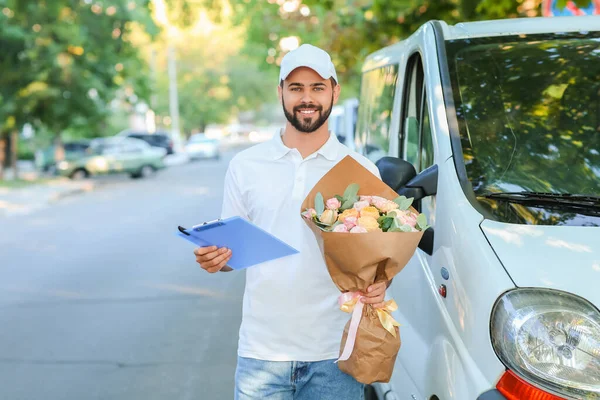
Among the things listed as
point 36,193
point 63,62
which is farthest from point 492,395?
point 63,62

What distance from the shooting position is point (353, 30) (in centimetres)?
1418

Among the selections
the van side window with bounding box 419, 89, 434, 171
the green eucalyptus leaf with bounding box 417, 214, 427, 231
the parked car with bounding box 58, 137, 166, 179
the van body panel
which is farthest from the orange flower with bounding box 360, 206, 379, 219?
the parked car with bounding box 58, 137, 166, 179

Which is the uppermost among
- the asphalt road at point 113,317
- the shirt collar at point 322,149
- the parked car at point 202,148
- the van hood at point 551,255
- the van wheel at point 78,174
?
the shirt collar at point 322,149

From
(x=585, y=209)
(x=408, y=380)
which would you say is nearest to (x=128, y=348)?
(x=408, y=380)

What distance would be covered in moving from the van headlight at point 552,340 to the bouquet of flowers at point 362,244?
1.17 ft

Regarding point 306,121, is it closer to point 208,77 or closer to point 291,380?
point 291,380

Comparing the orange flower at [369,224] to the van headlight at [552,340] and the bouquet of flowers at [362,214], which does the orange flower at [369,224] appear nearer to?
the bouquet of flowers at [362,214]

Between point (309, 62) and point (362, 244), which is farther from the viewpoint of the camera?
point (309, 62)

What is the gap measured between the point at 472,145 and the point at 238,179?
2.98 ft

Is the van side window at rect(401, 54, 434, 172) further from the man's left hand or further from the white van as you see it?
the man's left hand

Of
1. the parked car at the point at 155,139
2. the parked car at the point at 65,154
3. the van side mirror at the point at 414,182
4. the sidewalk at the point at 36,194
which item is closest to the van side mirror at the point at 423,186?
the van side mirror at the point at 414,182

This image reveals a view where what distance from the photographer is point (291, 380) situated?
272 cm

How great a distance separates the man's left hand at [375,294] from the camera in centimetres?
242

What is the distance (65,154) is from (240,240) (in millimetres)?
28234
